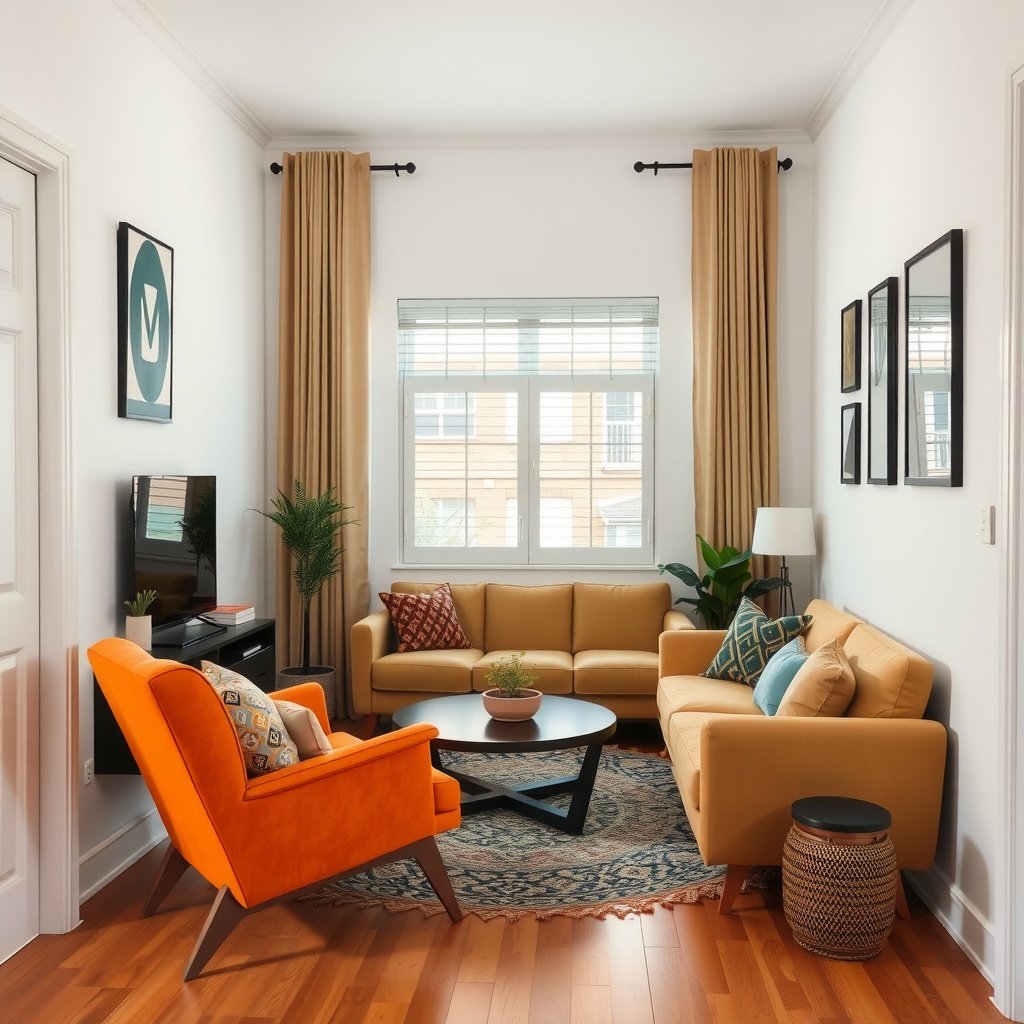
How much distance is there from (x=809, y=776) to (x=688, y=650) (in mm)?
1645

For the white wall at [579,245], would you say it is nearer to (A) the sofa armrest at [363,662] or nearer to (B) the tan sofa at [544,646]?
(B) the tan sofa at [544,646]

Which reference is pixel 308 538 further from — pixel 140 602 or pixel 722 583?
pixel 722 583

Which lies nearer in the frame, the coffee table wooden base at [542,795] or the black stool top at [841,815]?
the black stool top at [841,815]

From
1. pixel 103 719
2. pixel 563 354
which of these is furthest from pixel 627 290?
pixel 103 719

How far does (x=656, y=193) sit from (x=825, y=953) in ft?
13.5

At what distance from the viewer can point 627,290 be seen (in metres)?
5.65

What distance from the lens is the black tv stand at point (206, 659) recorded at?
11.0ft

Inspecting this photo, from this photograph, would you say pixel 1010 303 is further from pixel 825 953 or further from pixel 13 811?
pixel 13 811

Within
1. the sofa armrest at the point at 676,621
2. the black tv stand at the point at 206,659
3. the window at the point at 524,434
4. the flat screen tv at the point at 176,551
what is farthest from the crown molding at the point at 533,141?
the black tv stand at the point at 206,659

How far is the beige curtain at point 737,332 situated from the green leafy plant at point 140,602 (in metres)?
3.03

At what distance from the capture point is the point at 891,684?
3.16m

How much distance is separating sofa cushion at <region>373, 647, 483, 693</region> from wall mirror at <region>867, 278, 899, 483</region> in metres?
2.17

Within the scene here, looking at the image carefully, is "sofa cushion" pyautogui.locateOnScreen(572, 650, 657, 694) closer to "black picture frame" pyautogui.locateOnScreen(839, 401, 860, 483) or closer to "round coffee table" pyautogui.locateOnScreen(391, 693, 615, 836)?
"round coffee table" pyautogui.locateOnScreen(391, 693, 615, 836)

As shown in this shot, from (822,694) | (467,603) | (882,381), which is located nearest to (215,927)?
(822,694)
